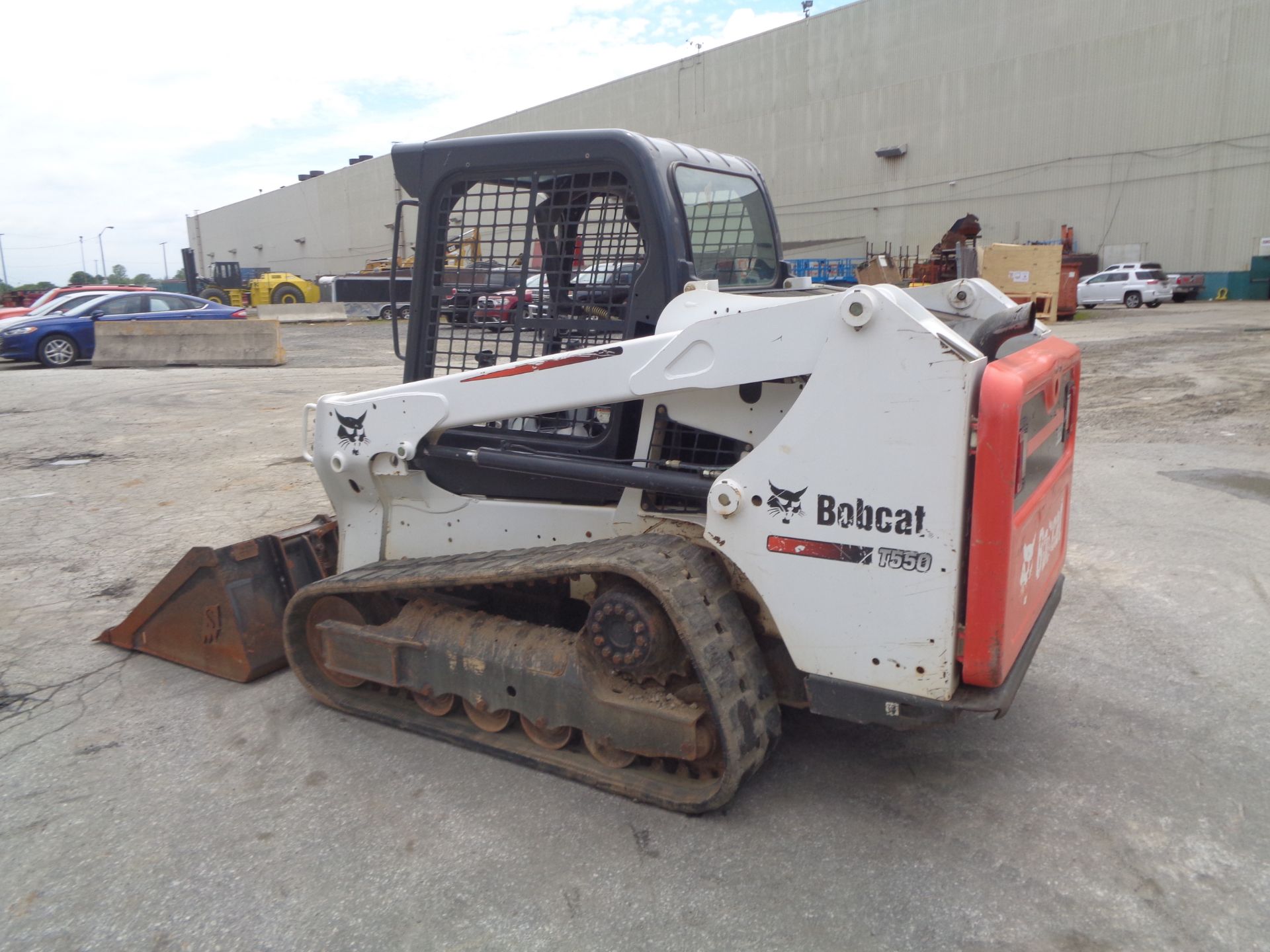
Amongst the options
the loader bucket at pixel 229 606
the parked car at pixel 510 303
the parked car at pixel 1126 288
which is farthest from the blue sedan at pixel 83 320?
Answer: the parked car at pixel 1126 288

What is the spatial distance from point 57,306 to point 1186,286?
31634 millimetres

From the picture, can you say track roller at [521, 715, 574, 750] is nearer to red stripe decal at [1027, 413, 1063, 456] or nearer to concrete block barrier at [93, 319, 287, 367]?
red stripe decal at [1027, 413, 1063, 456]

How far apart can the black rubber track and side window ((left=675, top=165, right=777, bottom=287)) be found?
1.26 m

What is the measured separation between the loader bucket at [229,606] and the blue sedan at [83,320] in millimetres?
16038

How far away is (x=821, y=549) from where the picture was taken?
2.84 m

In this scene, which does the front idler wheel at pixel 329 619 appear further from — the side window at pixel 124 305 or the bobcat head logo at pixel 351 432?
the side window at pixel 124 305

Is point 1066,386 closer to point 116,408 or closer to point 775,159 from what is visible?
point 116,408

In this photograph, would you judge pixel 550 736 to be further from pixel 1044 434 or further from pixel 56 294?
pixel 56 294

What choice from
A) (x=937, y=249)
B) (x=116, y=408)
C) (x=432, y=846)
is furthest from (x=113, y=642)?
(x=937, y=249)

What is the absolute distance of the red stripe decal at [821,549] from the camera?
9.11 feet

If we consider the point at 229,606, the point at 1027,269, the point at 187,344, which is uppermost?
the point at 1027,269

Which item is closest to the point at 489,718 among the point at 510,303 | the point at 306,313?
the point at 510,303

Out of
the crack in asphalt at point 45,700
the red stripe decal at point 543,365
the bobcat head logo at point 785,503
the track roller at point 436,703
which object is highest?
the red stripe decal at point 543,365

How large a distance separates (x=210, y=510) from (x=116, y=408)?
20.7 feet
